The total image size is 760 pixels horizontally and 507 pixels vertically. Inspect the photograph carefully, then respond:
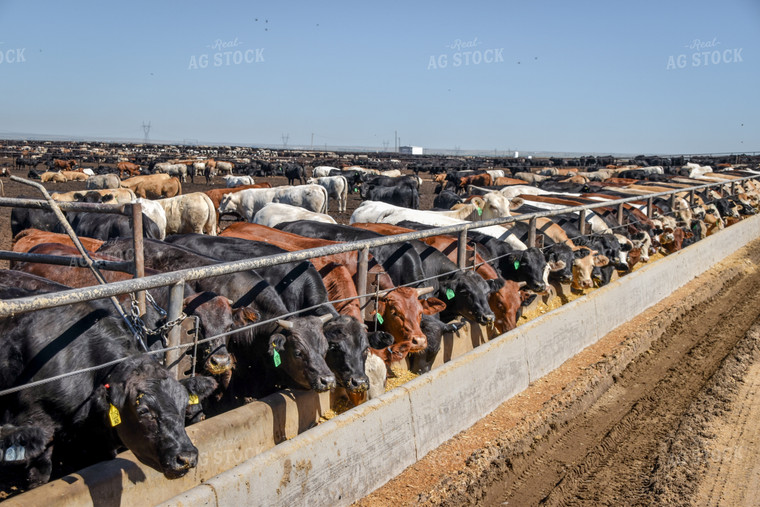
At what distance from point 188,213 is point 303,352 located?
13.1 meters

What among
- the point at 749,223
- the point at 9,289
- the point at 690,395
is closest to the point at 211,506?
the point at 9,289

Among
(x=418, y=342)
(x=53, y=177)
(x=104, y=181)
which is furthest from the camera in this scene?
(x=53, y=177)

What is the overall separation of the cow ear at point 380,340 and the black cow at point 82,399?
2.00 m

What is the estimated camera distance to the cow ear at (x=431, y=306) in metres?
6.52

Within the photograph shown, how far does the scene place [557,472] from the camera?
479 centimetres

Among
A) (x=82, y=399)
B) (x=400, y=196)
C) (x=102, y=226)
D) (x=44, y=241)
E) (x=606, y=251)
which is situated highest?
(x=44, y=241)

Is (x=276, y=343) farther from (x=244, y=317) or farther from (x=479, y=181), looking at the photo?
(x=479, y=181)

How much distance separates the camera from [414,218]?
39.2 feet

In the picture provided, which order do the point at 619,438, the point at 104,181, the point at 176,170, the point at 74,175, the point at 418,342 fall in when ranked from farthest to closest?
the point at 176,170, the point at 74,175, the point at 104,181, the point at 418,342, the point at 619,438

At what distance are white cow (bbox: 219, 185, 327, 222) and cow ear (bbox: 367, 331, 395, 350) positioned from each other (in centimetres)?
1366

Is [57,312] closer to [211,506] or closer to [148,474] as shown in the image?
[148,474]

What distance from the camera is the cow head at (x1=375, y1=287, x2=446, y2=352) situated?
19.1 ft

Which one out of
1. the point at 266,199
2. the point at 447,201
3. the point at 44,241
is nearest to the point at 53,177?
the point at 266,199

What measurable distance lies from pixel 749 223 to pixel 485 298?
13507 mm
